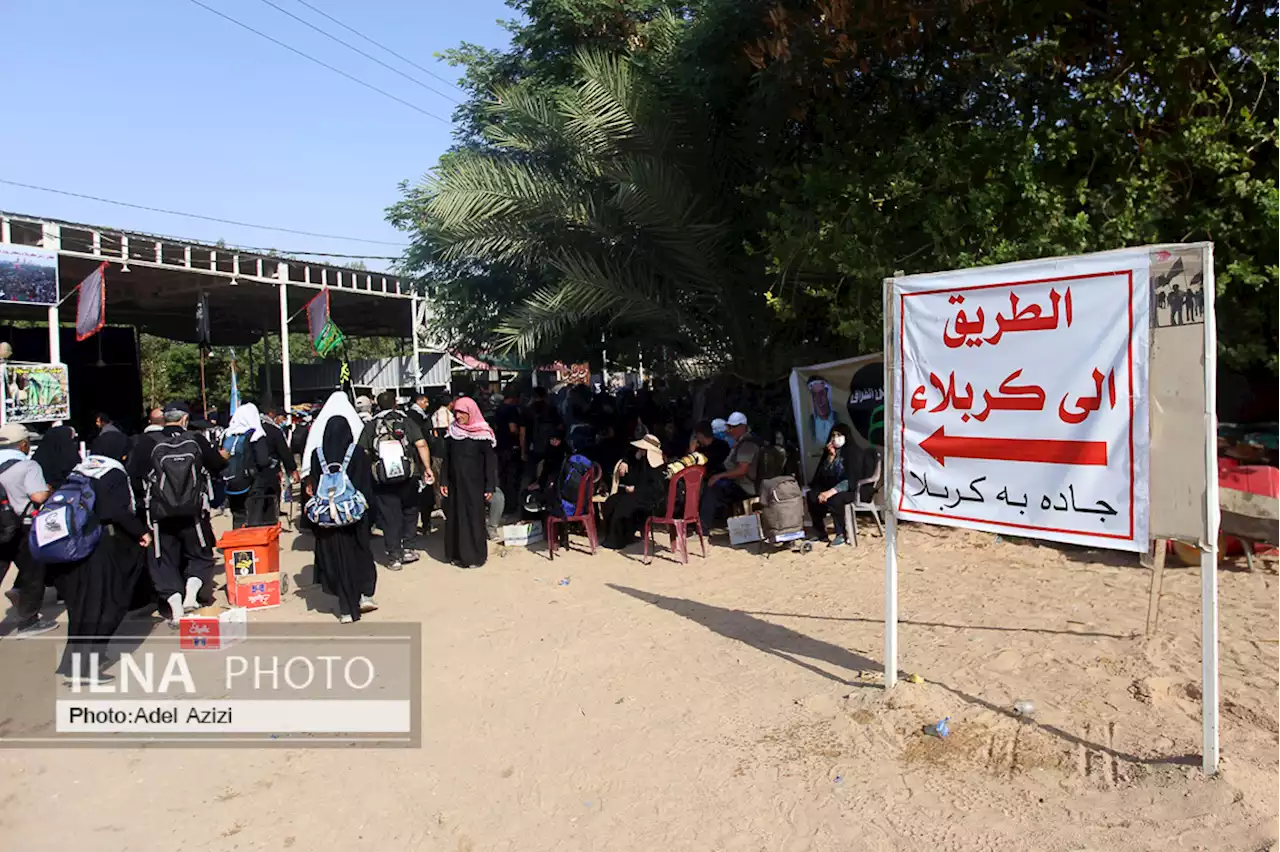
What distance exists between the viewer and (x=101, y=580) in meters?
5.44

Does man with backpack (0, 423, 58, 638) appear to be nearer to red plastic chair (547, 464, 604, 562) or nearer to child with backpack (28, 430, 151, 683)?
child with backpack (28, 430, 151, 683)

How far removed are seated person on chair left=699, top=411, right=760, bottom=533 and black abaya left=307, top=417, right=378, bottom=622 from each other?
11.1ft

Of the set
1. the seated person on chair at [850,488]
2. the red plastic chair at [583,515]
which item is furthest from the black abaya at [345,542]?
the seated person on chair at [850,488]

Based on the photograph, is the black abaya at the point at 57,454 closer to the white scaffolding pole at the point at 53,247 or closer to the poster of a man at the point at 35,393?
the poster of a man at the point at 35,393

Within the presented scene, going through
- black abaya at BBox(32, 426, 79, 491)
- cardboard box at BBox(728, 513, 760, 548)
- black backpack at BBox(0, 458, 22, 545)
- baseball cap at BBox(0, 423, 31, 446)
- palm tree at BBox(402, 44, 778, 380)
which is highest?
palm tree at BBox(402, 44, 778, 380)

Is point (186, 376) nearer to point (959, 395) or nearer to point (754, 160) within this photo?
point (754, 160)

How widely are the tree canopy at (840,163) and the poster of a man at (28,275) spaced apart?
687 centimetres

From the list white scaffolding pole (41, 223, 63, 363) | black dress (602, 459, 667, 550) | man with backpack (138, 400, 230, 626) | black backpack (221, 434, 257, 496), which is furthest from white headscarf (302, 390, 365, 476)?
white scaffolding pole (41, 223, 63, 363)

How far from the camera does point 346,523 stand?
6336 mm

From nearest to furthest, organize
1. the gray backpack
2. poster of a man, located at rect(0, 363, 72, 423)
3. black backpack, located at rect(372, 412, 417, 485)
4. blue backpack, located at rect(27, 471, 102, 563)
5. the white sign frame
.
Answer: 1. the white sign frame
2. blue backpack, located at rect(27, 471, 102, 563)
3. black backpack, located at rect(372, 412, 417, 485)
4. the gray backpack
5. poster of a man, located at rect(0, 363, 72, 423)

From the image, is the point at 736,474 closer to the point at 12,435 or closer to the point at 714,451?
the point at 714,451

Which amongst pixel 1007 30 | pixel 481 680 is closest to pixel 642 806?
pixel 481 680

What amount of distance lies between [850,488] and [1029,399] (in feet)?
13.7

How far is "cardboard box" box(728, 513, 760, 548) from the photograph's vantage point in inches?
333
